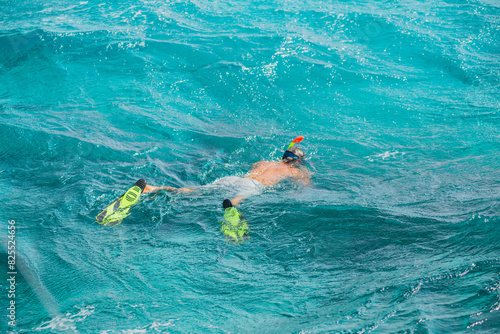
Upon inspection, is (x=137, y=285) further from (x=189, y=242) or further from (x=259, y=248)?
(x=259, y=248)

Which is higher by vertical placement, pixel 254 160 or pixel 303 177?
pixel 303 177

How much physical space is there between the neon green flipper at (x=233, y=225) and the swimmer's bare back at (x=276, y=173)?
1.23 m

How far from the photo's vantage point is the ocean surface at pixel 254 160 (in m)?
4.67

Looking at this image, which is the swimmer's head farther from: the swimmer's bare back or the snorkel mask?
the swimmer's bare back

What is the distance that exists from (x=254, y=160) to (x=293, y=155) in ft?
3.46

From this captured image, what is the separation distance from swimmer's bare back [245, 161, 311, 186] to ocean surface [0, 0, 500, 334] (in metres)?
0.24

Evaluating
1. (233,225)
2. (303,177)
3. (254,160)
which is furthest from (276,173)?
(233,225)

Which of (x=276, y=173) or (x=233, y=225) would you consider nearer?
(x=233, y=225)

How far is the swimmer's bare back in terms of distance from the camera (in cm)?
718

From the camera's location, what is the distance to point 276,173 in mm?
7316

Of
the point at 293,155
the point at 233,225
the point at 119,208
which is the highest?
the point at 293,155

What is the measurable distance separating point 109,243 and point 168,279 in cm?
120

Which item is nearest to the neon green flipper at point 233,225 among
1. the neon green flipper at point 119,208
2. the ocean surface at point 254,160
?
the ocean surface at point 254,160

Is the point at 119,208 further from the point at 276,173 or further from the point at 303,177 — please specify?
the point at 303,177
